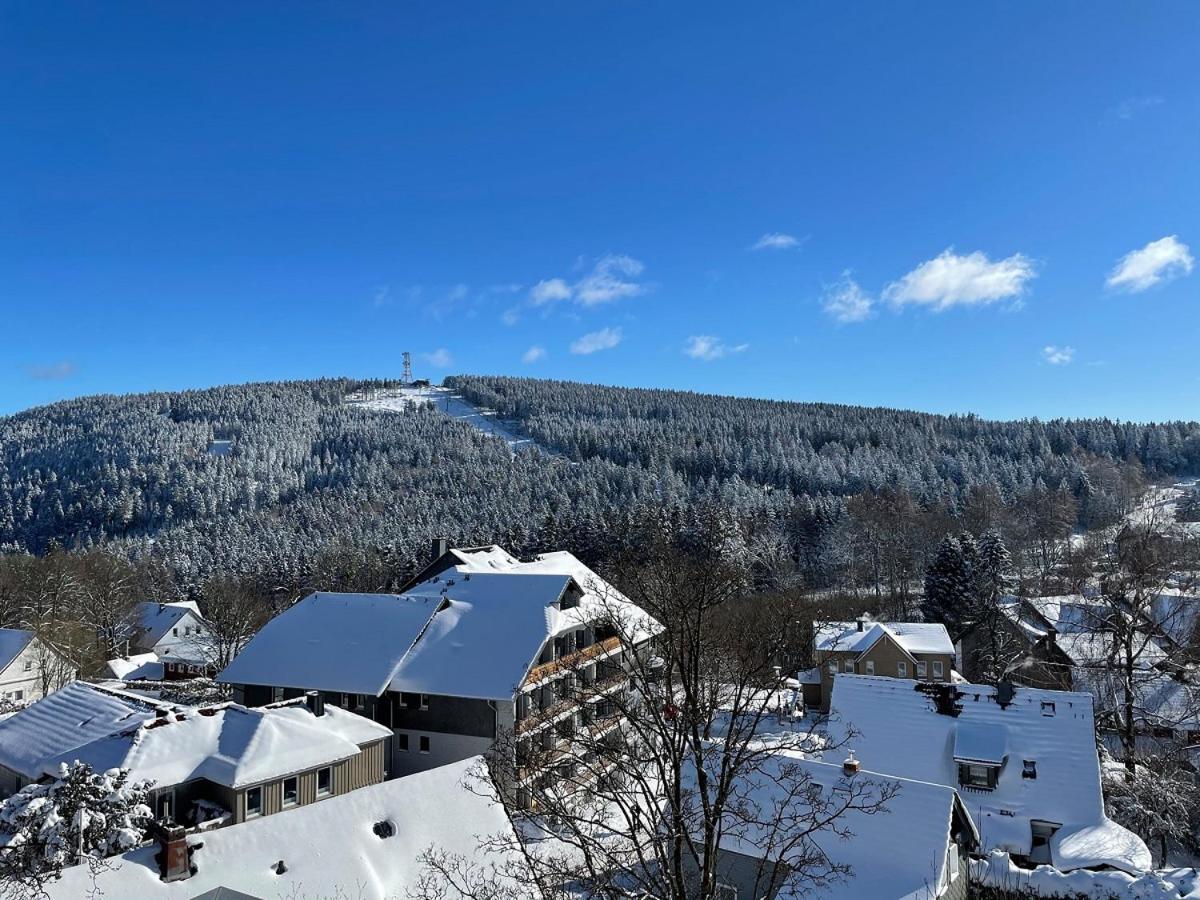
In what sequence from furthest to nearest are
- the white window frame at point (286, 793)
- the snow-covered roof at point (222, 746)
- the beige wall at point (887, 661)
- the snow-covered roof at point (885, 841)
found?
the beige wall at point (887, 661) < the white window frame at point (286, 793) < the snow-covered roof at point (222, 746) < the snow-covered roof at point (885, 841)

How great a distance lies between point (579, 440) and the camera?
183500 millimetres

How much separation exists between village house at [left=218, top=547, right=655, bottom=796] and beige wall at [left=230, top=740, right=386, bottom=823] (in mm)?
3347

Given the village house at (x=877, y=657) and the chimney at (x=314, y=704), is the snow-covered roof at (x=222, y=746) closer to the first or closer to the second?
the chimney at (x=314, y=704)

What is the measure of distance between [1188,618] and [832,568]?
44.2 m

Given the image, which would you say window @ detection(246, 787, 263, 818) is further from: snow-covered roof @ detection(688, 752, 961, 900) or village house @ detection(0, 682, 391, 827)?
snow-covered roof @ detection(688, 752, 961, 900)

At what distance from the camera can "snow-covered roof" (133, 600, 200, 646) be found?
65312mm

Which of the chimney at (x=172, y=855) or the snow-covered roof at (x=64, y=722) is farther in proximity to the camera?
the snow-covered roof at (x=64, y=722)

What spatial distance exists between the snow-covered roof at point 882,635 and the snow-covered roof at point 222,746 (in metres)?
29.4

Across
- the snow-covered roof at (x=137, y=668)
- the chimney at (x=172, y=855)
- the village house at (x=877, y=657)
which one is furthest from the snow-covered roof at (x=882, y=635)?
the snow-covered roof at (x=137, y=668)

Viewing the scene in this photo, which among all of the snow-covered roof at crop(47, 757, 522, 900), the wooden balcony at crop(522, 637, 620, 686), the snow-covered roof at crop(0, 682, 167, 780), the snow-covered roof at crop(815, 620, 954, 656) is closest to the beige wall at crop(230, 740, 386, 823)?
the snow-covered roof at crop(47, 757, 522, 900)

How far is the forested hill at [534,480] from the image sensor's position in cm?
9900

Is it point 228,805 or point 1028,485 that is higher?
point 1028,485

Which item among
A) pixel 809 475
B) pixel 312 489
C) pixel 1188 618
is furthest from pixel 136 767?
pixel 312 489

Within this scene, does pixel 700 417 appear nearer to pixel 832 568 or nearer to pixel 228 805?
pixel 832 568
